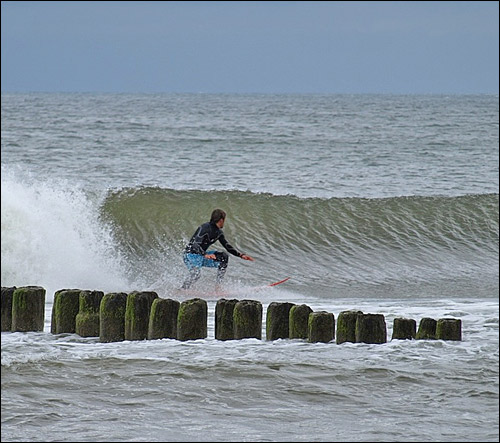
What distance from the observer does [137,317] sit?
8008 millimetres

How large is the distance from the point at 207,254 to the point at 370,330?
4484 millimetres

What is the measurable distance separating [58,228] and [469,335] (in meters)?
8.37

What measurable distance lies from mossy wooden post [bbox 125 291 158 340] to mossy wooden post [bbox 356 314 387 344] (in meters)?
1.84

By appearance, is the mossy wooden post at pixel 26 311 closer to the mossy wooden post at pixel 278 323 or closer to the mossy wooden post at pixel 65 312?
the mossy wooden post at pixel 65 312

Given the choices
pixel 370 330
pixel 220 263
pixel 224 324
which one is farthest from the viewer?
pixel 220 263

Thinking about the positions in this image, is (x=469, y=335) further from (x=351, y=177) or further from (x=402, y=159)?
(x=402, y=159)

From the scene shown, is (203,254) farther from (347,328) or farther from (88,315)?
(347,328)

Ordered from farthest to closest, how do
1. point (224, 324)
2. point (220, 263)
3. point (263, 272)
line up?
point (263, 272)
point (220, 263)
point (224, 324)

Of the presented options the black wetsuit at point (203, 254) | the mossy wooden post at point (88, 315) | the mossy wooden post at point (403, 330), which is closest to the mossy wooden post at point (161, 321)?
the mossy wooden post at point (88, 315)

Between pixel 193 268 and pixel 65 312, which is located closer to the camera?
pixel 65 312

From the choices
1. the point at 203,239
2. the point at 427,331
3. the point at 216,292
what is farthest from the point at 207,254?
the point at 427,331

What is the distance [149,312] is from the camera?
8.05 metres

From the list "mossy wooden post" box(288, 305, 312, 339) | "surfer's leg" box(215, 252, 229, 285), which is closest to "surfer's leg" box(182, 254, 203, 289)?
"surfer's leg" box(215, 252, 229, 285)

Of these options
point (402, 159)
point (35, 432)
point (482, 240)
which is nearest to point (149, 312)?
point (35, 432)
